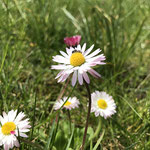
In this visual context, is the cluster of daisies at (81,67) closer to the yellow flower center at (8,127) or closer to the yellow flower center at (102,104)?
the yellow flower center at (102,104)

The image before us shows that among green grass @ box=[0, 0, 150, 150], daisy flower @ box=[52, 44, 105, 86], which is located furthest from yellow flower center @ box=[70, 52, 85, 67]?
green grass @ box=[0, 0, 150, 150]

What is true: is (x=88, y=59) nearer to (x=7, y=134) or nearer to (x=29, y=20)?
(x=7, y=134)

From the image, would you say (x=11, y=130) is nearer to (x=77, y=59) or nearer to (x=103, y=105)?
(x=77, y=59)

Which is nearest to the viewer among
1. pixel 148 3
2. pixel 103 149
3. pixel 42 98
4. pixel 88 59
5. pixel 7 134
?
pixel 7 134

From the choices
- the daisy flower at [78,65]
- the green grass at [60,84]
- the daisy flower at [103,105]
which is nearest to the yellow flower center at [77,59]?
the daisy flower at [78,65]

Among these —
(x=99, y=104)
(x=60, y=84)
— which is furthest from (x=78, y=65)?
(x=60, y=84)

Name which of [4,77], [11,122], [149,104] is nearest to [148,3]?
[149,104]
